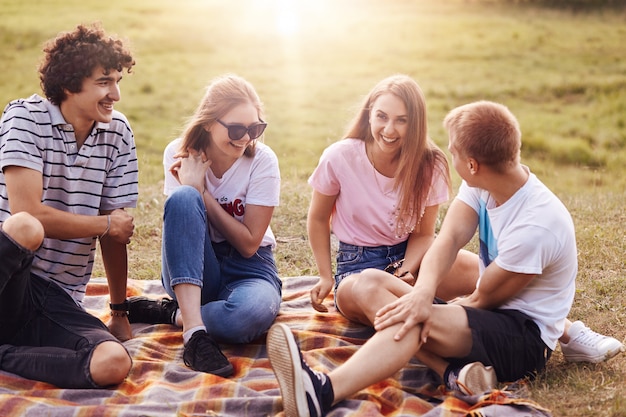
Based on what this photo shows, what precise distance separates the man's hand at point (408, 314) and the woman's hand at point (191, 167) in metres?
1.39

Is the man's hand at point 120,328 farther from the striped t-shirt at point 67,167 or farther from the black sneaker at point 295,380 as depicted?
the black sneaker at point 295,380

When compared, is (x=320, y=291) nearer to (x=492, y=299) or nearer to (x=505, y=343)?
(x=492, y=299)

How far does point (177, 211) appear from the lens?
4324 millimetres

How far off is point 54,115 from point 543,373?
2.97 m

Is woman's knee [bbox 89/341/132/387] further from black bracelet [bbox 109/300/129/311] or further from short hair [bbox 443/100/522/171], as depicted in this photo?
short hair [bbox 443/100/522/171]

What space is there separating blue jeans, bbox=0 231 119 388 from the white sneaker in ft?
8.16

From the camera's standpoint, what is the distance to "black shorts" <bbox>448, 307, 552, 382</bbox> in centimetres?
391

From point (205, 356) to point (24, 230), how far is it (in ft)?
3.86

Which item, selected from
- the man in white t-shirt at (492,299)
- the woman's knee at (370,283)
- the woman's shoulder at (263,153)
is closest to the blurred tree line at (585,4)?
the woman's shoulder at (263,153)

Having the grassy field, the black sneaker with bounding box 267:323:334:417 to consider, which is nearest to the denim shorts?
the black sneaker with bounding box 267:323:334:417

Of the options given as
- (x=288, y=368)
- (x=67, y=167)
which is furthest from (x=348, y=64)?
(x=288, y=368)

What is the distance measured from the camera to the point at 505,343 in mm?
3941

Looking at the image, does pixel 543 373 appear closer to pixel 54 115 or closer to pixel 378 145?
pixel 378 145

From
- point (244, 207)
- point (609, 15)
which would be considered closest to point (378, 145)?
point (244, 207)
